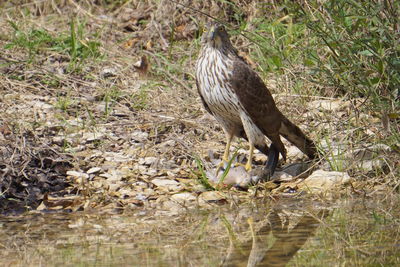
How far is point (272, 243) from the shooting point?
4125 millimetres

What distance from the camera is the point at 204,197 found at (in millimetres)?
5562

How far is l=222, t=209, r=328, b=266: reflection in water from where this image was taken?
3777 millimetres

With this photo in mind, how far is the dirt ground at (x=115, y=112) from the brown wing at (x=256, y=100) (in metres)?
0.36

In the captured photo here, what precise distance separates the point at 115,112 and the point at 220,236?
291cm

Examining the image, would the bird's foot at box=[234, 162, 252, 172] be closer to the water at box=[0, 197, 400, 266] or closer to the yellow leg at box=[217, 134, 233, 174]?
the yellow leg at box=[217, 134, 233, 174]

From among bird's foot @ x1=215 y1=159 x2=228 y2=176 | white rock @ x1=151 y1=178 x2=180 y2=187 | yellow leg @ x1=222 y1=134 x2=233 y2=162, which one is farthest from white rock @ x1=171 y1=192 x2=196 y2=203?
yellow leg @ x1=222 y1=134 x2=233 y2=162

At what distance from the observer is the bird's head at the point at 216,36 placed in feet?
19.7

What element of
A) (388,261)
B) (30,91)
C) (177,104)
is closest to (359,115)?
(177,104)

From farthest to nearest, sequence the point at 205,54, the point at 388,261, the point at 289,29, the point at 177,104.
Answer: the point at 289,29 → the point at 177,104 → the point at 205,54 → the point at 388,261

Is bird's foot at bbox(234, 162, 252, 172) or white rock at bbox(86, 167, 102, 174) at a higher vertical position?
bird's foot at bbox(234, 162, 252, 172)

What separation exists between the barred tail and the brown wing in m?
0.07

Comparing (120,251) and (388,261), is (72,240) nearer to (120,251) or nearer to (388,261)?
(120,251)

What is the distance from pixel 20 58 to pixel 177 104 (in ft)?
5.53

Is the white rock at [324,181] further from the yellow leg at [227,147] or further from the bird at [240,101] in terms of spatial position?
the yellow leg at [227,147]
